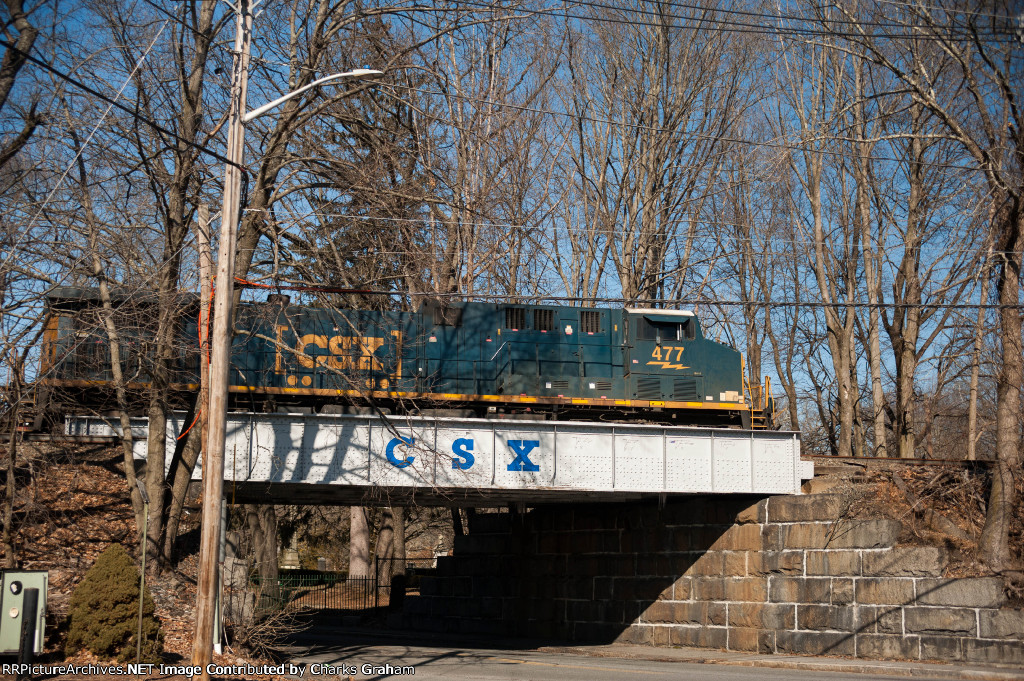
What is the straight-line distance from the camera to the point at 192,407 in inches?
795

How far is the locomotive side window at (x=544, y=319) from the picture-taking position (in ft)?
85.6

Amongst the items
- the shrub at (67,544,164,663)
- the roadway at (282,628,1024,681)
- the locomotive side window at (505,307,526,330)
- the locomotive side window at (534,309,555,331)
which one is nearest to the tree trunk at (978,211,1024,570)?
the roadway at (282,628,1024,681)

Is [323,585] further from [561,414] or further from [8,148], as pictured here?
[8,148]

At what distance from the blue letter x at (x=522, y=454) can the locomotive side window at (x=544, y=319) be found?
4.88 meters

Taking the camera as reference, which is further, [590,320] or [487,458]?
[590,320]

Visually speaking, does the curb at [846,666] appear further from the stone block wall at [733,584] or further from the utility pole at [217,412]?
the utility pole at [217,412]

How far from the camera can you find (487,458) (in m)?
22.0

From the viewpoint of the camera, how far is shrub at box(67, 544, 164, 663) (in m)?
14.6

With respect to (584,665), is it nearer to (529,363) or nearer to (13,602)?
(529,363)

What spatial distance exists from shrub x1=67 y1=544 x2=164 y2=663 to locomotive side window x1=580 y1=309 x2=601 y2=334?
1495cm

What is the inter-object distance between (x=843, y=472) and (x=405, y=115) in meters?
19.2

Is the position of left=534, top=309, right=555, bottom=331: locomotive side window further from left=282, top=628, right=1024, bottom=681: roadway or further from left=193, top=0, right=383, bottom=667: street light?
left=193, top=0, right=383, bottom=667: street light

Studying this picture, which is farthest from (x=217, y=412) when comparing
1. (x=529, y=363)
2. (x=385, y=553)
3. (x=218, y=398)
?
(x=385, y=553)

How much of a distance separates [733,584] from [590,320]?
336 inches
